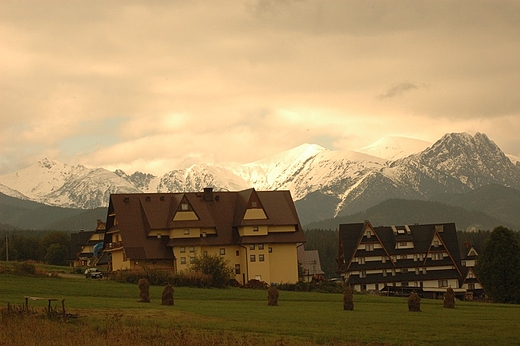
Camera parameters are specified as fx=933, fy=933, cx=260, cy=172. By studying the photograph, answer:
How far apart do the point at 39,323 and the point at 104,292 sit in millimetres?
26355

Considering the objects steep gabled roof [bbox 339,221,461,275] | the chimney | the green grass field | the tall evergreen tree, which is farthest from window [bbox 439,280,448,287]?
the green grass field

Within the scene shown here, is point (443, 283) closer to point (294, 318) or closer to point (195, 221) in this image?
point (195, 221)

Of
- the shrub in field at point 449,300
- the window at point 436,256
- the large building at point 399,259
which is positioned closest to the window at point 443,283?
the large building at point 399,259

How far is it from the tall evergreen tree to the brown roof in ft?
66.1

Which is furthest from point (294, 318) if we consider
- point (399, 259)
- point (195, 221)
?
point (399, 259)

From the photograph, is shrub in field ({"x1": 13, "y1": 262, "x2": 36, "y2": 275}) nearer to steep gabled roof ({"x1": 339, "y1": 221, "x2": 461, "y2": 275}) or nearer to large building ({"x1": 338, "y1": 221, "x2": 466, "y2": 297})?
large building ({"x1": 338, "y1": 221, "x2": 466, "y2": 297})

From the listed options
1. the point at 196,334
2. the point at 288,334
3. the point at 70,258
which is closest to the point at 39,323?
the point at 196,334

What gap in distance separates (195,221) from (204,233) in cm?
167

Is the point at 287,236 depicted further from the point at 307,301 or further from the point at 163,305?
the point at 163,305

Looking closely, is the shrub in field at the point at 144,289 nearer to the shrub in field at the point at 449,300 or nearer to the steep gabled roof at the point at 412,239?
the shrub in field at the point at 449,300

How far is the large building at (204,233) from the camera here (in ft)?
308

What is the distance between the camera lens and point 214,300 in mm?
63844

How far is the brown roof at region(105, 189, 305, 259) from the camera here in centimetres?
9431

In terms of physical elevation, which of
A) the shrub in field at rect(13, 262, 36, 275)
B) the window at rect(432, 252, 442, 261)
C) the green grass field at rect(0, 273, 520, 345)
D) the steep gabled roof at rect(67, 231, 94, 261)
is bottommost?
the green grass field at rect(0, 273, 520, 345)
